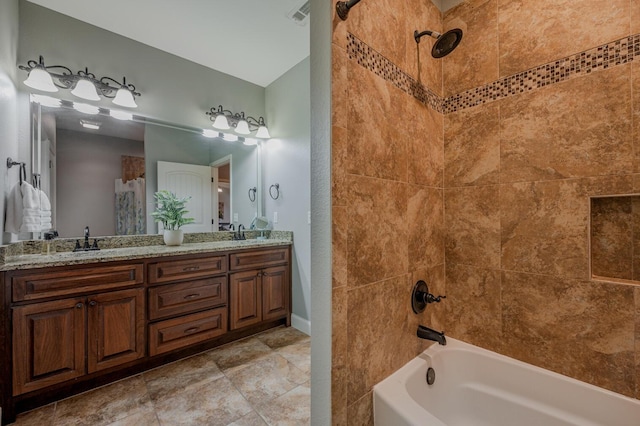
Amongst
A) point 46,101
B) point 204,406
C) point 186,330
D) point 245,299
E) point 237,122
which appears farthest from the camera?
point 237,122

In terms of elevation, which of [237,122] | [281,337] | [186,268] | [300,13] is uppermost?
[300,13]

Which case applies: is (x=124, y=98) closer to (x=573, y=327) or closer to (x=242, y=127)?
(x=242, y=127)

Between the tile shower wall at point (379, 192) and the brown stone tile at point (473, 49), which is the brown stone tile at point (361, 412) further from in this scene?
the brown stone tile at point (473, 49)

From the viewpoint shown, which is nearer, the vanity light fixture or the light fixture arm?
the light fixture arm

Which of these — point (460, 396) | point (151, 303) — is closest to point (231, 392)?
point (151, 303)

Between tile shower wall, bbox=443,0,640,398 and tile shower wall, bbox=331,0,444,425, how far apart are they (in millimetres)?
186

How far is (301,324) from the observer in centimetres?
273

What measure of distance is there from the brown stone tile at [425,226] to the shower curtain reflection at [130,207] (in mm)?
2355

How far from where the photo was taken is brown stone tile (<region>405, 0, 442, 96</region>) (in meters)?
1.42

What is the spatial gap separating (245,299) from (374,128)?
2.02 metres

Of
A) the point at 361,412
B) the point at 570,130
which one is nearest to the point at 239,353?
the point at 361,412

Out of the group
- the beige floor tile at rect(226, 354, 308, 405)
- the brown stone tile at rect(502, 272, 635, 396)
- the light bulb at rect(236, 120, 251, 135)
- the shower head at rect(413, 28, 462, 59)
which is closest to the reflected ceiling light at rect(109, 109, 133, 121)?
the light bulb at rect(236, 120, 251, 135)

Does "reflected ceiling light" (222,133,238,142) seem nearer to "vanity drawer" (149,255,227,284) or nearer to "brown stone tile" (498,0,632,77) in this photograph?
"vanity drawer" (149,255,227,284)

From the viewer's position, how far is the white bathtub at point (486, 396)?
1.09 metres
